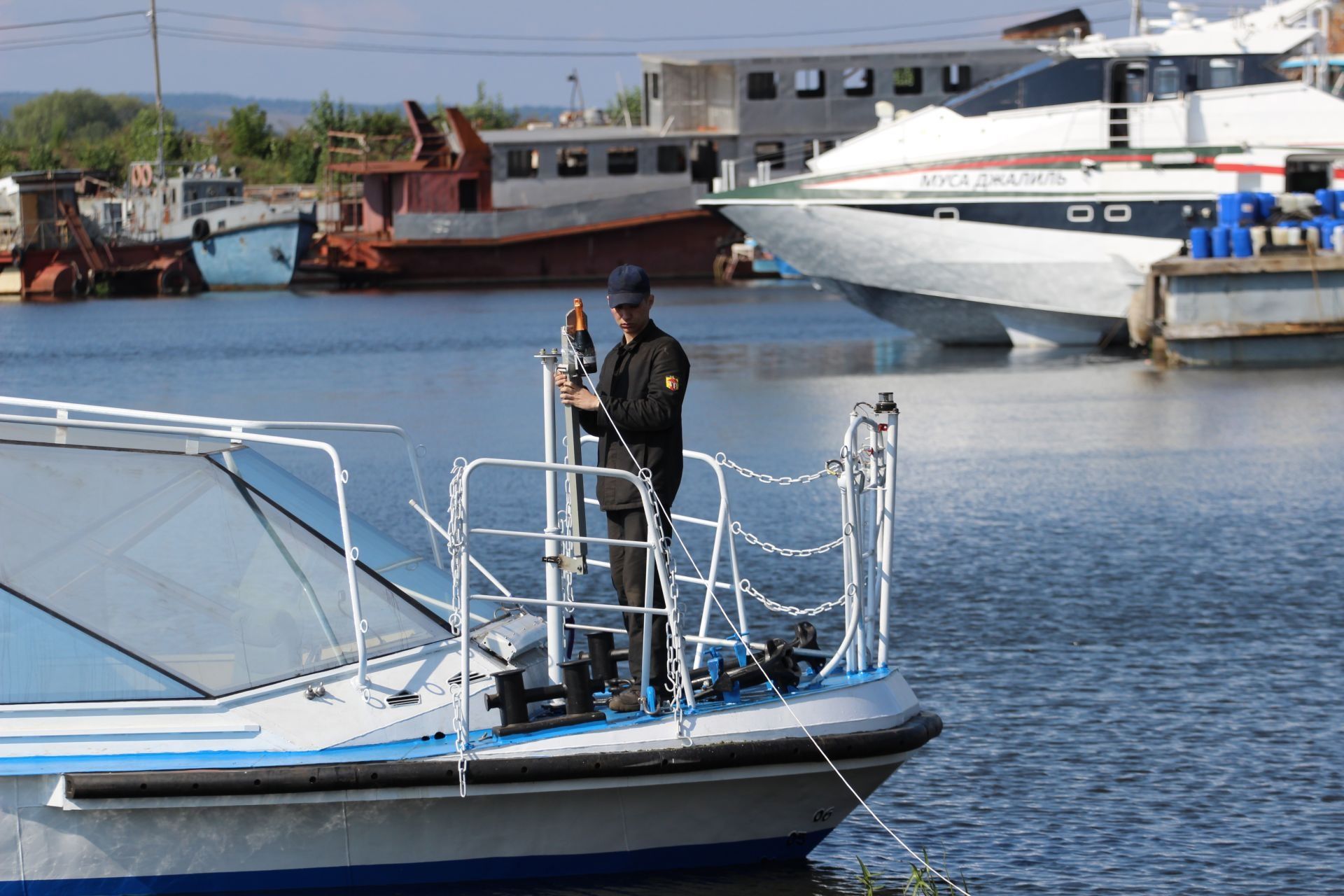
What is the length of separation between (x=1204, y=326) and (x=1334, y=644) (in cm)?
1783

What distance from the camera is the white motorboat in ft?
101

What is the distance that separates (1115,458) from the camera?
1942 centimetres

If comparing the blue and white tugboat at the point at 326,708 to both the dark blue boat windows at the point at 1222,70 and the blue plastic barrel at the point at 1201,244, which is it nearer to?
the blue plastic barrel at the point at 1201,244

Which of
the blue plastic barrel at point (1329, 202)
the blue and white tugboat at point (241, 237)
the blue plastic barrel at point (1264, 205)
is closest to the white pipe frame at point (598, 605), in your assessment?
the blue plastic barrel at point (1264, 205)

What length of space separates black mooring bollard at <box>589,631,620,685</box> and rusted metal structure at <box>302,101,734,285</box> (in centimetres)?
5560

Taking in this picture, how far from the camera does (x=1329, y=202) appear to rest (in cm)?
2966

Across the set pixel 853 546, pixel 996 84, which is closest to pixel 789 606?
pixel 853 546

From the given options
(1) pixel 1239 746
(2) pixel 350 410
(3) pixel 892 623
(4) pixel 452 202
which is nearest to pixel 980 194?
(2) pixel 350 410

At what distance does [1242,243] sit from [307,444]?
77.2ft

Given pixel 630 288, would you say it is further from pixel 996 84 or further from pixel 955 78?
pixel 955 78

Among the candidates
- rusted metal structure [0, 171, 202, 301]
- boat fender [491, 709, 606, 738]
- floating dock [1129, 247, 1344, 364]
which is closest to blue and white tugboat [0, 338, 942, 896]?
boat fender [491, 709, 606, 738]

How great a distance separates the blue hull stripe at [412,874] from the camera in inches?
272

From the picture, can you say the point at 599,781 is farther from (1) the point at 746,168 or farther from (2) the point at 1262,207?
(1) the point at 746,168

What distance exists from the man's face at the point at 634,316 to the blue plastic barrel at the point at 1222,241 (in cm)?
2264
